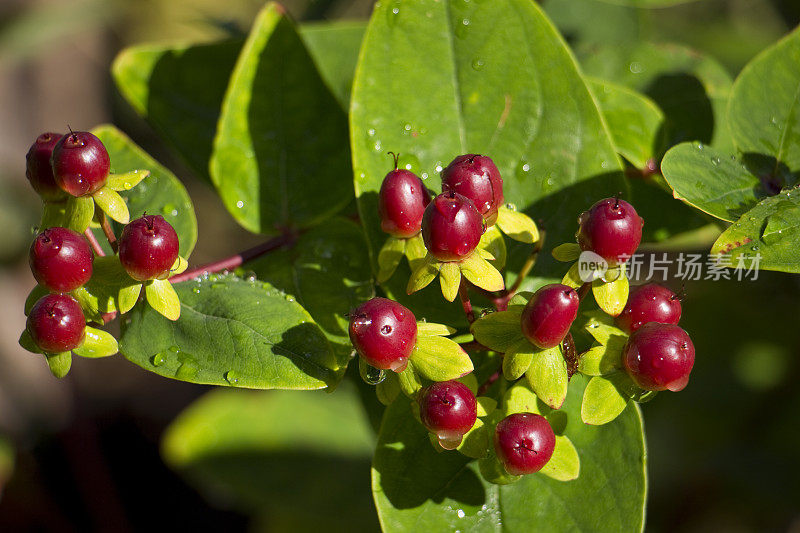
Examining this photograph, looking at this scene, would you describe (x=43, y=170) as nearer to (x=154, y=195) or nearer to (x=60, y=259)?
(x=60, y=259)

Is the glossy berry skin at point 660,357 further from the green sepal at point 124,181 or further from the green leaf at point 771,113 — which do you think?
the green sepal at point 124,181

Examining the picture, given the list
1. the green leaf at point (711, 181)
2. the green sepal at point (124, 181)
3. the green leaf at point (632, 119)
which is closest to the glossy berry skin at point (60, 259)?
the green sepal at point (124, 181)

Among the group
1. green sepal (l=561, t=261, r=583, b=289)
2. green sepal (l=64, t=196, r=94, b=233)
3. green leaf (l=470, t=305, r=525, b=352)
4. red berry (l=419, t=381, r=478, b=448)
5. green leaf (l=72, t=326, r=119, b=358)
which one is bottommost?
green leaf (l=72, t=326, r=119, b=358)

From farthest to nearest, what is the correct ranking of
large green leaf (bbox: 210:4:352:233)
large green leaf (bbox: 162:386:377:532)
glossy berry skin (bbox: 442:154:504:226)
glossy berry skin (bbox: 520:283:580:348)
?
large green leaf (bbox: 162:386:377:532) < large green leaf (bbox: 210:4:352:233) < glossy berry skin (bbox: 442:154:504:226) < glossy berry skin (bbox: 520:283:580:348)

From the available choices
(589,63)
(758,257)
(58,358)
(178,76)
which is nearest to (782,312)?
(589,63)

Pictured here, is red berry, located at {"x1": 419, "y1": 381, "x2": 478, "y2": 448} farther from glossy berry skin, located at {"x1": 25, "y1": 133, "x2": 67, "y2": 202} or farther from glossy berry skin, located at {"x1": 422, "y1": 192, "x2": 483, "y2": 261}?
glossy berry skin, located at {"x1": 25, "y1": 133, "x2": 67, "y2": 202}

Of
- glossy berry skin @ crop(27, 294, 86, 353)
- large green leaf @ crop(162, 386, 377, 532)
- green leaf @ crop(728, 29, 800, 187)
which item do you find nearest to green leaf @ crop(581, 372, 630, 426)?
green leaf @ crop(728, 29, 800, 187)

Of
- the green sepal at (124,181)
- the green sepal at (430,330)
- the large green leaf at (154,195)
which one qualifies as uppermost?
the green sepal at (124,181)

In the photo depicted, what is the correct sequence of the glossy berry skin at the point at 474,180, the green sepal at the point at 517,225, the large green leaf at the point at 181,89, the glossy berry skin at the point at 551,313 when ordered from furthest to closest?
the large green leaf at the point at 181,89, the green sepal at the point at 517,225, the glossy berry skin at the point at 474,180, the glossy berry skin at the point at 551,313
